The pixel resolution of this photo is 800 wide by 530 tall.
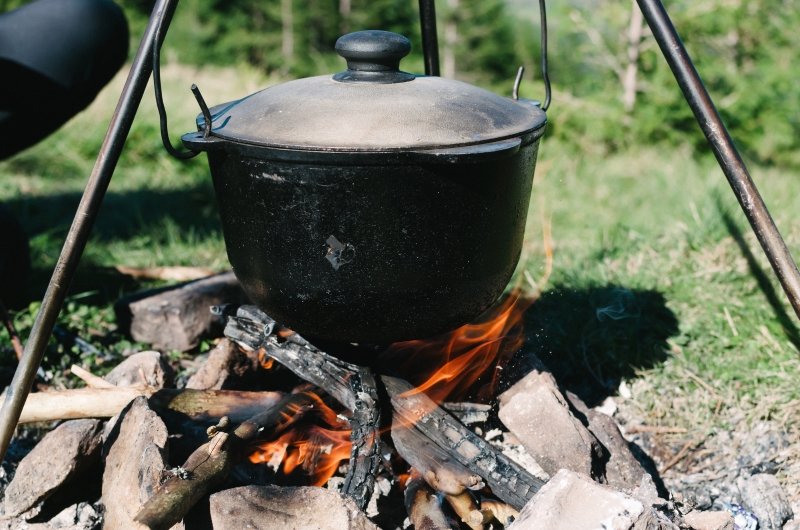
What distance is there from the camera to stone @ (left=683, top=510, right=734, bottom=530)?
1.81 meters

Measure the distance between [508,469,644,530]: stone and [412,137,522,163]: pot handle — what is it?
30.8 inches

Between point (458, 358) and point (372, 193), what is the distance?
3.06ft

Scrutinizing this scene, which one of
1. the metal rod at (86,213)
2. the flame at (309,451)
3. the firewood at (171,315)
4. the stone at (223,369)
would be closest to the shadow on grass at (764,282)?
the flame at (309,451)

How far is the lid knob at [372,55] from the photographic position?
1.88m

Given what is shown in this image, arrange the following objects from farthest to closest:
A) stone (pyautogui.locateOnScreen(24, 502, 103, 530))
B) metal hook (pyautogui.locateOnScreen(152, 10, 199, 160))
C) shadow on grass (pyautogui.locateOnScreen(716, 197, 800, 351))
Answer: shadow on grass (pyautogui.locateOnScreen(716, 197, 800, 351)) → stone (pyautogui.locateOnScreen(24, 502, 103, 530)) → metal hook (pyautogui.locateOnScreen(152, 10, 199, 160))

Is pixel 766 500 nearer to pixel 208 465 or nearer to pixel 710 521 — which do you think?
pixel 710 521

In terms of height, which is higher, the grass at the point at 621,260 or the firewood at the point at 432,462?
the firewood at the point at 432,462

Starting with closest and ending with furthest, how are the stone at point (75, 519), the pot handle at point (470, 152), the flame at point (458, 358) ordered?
1. the pot handle at point (470, 152)
2. the stone at point (75, 519)
3. the flame at point (458, 358)

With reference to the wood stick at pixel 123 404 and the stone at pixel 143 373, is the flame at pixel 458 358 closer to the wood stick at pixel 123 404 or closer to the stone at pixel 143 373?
the wood stick at pixel 123 404

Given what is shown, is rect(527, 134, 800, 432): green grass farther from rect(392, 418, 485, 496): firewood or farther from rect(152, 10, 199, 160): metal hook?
rect(152, 10, 199, 160): metal hook

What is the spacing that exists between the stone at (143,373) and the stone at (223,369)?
0.32ft

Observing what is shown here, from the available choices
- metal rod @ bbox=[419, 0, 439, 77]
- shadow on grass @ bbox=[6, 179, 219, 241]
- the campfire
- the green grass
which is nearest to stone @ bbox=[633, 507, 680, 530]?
the campfire

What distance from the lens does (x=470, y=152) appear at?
A: 5.37 feet

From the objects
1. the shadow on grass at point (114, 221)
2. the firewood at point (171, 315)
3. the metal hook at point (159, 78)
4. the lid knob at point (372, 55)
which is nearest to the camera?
the metal hook at point (159, 78)
